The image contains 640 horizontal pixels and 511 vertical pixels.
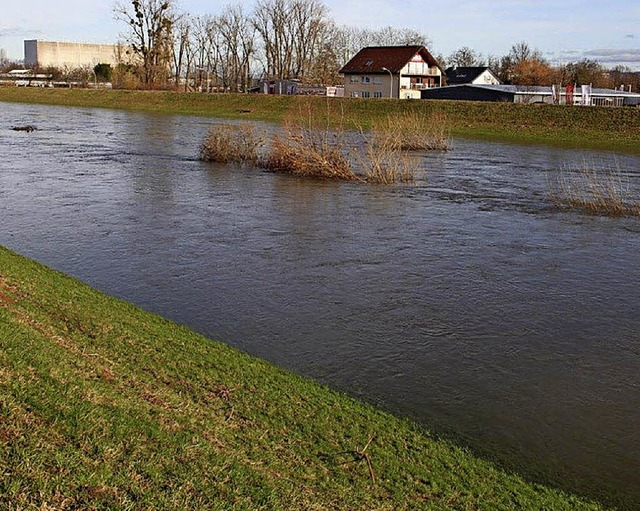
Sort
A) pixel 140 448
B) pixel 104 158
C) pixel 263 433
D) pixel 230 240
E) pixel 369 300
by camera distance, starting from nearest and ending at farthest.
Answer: pixel 140 448, pixel 263 433, pixel 369 300, pixel 230 240, pixel 104 158

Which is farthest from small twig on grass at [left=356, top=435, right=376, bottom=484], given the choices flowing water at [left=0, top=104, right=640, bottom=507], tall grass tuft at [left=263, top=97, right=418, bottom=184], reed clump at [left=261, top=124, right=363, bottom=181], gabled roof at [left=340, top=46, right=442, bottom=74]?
gabled roof at [left=340, top=46, right=442, bottom=74]

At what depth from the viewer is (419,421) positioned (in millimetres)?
7660

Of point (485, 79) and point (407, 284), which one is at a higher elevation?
point (485, 79)

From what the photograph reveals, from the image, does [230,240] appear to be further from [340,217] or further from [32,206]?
[32,206]

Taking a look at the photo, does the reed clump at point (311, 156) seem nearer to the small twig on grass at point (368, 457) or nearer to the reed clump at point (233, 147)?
the reed clump at point (233, 147)

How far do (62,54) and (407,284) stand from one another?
155m

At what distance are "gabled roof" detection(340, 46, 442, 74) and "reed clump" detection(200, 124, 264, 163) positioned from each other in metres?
50.9

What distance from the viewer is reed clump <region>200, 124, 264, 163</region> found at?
29.4m

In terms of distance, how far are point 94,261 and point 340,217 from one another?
7130 millimetres

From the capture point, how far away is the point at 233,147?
97.2ft

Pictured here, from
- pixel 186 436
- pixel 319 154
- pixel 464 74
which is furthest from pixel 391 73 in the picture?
pixel 186 436

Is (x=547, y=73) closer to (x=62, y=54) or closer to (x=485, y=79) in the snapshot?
(x=485, y=79)

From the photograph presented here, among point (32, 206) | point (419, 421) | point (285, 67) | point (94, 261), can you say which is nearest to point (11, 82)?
point (285, 67)

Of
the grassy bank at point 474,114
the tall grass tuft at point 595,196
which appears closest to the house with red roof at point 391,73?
the grassy bank at point 474,114
